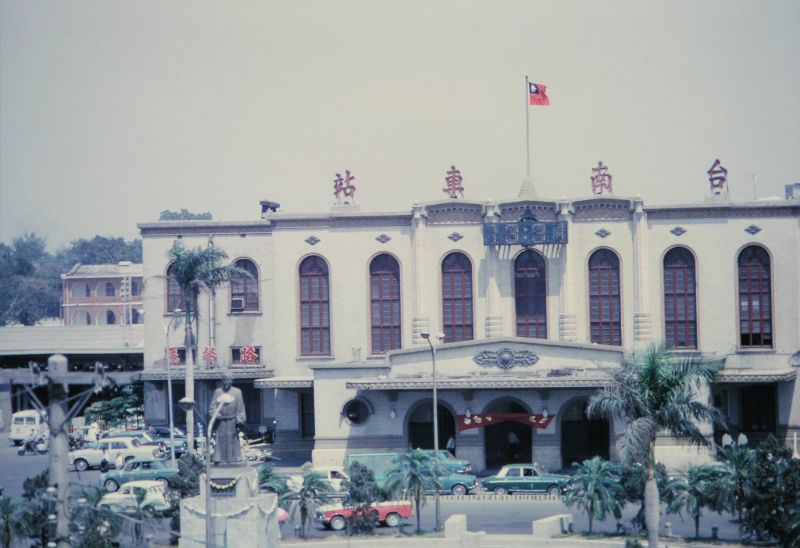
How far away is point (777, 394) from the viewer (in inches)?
2569

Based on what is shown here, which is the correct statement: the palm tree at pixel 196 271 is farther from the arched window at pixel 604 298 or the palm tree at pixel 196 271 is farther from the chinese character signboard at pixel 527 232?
the arched window at pixel 604 298

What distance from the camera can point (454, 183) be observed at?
6894 cm

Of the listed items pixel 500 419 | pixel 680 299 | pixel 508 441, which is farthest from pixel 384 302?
pixel 680 299

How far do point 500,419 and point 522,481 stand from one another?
800 cm

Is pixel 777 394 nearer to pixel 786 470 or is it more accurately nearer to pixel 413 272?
pixel 413 272

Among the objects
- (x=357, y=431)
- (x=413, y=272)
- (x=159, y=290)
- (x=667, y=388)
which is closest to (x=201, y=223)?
(x=159, y=290)

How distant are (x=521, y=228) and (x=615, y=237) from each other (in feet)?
18.3

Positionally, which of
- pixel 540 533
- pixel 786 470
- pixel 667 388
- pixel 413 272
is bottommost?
pixel 540 533

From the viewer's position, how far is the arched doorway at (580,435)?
61656 mm

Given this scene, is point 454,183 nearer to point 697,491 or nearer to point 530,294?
point 530,294

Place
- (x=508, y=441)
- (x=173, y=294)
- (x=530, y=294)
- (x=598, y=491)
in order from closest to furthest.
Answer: (x=598, y=491)
(x=508, y=441)
(x=530, y=294)
(x=173, y=294)

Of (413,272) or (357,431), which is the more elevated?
(413,272)

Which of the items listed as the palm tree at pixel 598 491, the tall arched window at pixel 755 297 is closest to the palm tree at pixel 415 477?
the palm tree at pixel 598 491

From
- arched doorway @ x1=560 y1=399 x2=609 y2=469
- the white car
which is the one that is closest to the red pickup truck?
arched doorway @ x1=560 y1=399 x2=609 y2=469
